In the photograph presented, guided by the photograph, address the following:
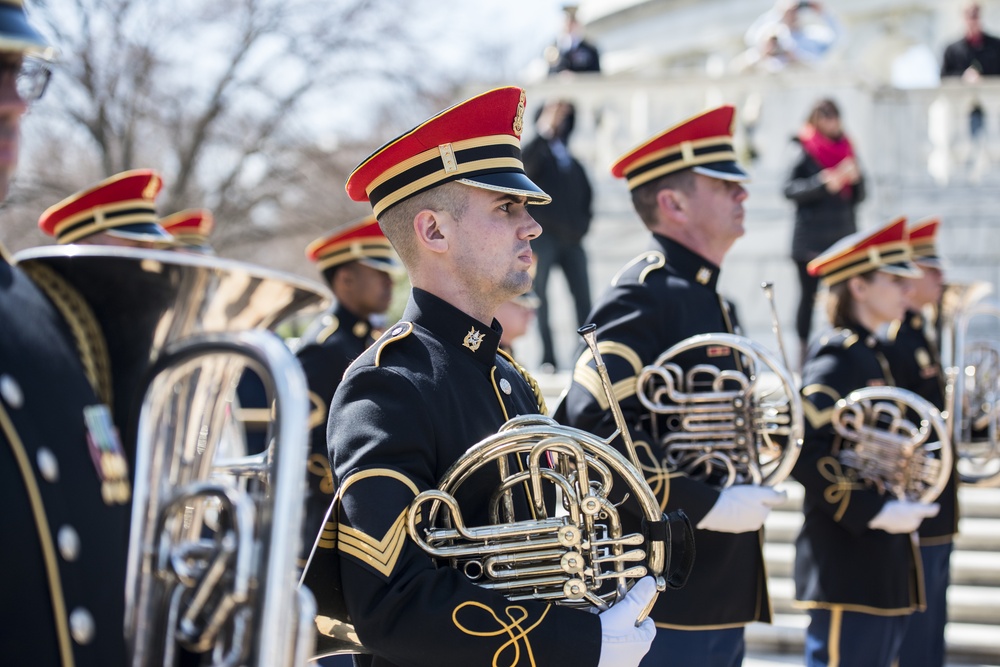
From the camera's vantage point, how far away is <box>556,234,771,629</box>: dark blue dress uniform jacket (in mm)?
4004

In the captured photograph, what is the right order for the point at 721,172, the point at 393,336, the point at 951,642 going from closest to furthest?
the point at 393,336 < the point at 721,172 < the point at 951,642

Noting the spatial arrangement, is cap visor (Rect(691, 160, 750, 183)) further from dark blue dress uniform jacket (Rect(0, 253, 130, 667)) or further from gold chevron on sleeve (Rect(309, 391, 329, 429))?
dark blue dress uniform jacket (Rect(0, 253, 130, 667))

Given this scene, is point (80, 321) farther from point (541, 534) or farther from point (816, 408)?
point (816, 408)

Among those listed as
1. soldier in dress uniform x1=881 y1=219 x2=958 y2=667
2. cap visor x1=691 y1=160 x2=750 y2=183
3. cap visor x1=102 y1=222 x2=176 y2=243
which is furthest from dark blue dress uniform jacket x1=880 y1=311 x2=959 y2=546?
cap visor x1=102 y1=222 x2=176 y2=243

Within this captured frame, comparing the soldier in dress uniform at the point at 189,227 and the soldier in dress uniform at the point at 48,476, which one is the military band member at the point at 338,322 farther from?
the soldier in dress uniform at the point at 48,476

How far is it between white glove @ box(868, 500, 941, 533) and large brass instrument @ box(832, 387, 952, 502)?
14 cm

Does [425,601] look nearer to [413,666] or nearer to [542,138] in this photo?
[413,666]

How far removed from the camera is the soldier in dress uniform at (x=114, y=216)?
221 inches

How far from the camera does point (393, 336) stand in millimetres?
2885

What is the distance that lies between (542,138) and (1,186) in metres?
8.62

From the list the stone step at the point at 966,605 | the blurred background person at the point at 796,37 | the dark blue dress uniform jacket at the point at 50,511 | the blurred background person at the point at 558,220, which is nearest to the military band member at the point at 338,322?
the dark blue dress uniform jacket at the point at 50,511

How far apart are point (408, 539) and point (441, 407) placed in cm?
31

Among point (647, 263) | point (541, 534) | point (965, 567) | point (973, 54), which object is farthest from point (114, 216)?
point (973, 54)

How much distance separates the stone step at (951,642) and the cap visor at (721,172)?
3560 mm
